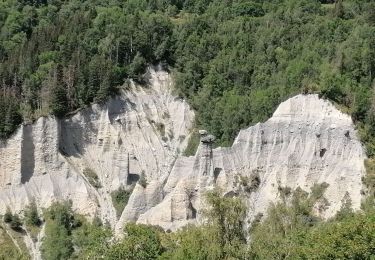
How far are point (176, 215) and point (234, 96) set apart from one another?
16548 millimetres

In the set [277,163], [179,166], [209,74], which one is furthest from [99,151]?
[277,163]

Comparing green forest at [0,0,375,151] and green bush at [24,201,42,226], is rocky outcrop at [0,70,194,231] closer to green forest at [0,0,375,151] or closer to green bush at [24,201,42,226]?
green bush at [24,201,42,226]

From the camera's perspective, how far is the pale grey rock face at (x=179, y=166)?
228 feet

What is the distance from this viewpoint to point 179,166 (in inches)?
2864

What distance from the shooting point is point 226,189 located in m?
70.9

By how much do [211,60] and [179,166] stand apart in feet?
62.8

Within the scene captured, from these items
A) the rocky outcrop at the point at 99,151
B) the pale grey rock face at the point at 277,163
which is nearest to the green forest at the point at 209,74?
the rocky outcrop at the point at 99,151

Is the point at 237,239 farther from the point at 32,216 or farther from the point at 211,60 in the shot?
the point at 211,60

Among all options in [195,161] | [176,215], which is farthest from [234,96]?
[176,215]

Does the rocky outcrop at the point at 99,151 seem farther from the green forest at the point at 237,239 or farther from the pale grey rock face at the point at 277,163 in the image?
the green forest at the point at 237,239

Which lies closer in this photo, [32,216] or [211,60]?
[32,216]

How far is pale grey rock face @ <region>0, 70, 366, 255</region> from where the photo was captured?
69.6m

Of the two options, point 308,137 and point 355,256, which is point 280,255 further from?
point 308,137

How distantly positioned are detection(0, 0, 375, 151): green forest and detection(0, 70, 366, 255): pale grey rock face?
6.17 ft
